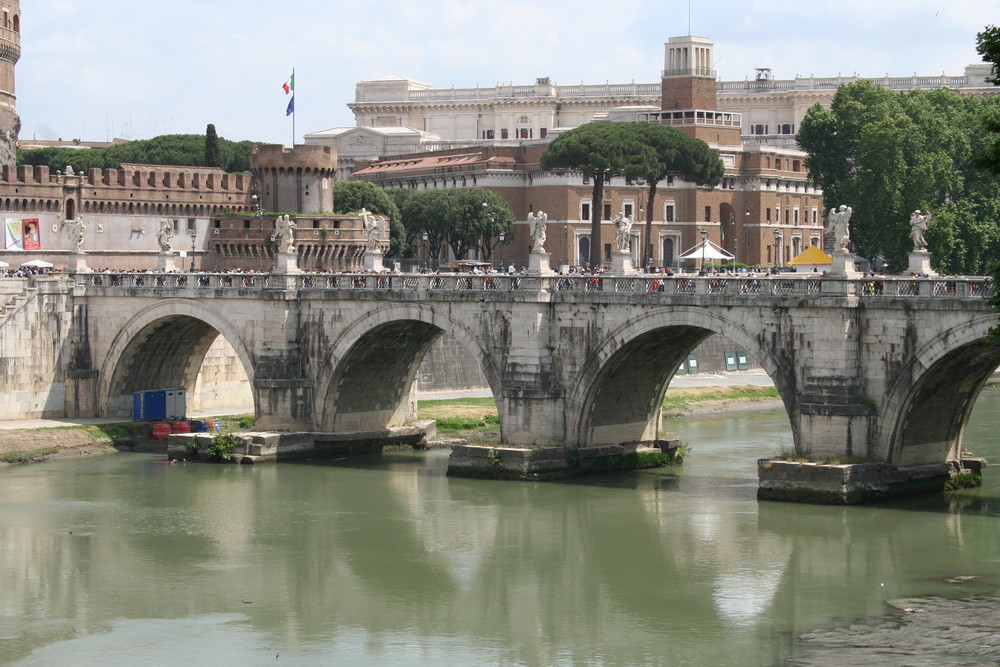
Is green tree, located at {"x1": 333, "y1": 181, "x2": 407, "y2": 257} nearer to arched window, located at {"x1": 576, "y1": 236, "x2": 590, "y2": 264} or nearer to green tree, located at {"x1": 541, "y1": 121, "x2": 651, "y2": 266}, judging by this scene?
green tree, located at {"x1": 541, "y1": 121, "x2": 651, "y2": 266}

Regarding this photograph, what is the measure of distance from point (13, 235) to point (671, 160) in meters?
40.9

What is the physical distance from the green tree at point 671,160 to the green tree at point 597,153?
559mm

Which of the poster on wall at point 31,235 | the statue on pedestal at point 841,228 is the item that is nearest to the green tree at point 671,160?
the poster on wall at point 31,235

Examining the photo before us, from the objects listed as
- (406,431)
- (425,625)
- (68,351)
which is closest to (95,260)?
(68,351)

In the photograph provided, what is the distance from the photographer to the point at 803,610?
110 feet

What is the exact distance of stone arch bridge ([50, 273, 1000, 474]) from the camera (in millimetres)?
41125

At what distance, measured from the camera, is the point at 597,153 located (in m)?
96.1

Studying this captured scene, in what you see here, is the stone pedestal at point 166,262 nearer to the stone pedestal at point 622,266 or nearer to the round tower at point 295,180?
the stone pedestal at point 622,266

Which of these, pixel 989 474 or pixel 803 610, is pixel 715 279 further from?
pixel 803 610

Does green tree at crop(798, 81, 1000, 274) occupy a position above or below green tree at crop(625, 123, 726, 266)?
below

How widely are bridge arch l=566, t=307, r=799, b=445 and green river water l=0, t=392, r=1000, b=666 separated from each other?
1.53 metres

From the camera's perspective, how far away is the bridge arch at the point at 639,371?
43.8m

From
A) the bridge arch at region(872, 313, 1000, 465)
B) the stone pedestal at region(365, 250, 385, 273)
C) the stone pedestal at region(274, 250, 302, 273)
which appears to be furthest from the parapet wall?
the bridge arch at region(872, 313, 1000, 465)

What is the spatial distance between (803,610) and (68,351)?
32.0 meters
